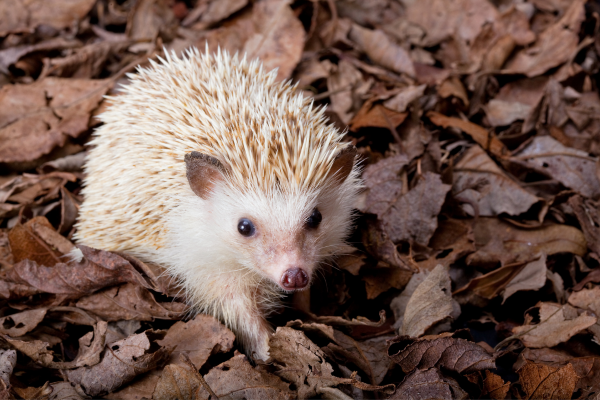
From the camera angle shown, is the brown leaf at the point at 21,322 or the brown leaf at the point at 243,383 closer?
the brown leaf at the point at 243,383

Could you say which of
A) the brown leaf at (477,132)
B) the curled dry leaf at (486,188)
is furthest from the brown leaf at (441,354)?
the brown leaf at (477,132)

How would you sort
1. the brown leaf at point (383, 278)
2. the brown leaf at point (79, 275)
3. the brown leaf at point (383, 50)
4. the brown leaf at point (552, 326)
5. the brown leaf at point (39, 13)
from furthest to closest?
the brown leaf at point (39, 13), the brown leaf at point (383, 50), the brown leaf at point (383, 278), the brown leaf at point (79, 275), the brown leaf at point (552, 326)

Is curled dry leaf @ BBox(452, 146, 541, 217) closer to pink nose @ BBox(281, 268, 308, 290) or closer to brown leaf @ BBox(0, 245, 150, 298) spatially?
pink nose @ BBox(281, 268, 308, 290)

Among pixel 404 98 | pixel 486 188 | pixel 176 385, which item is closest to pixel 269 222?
pixel 176 385

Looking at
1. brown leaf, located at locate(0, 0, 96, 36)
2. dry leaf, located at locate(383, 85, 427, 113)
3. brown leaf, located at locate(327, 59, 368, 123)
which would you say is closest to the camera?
dry leaf, located at locate(383, 85, 427, 113)

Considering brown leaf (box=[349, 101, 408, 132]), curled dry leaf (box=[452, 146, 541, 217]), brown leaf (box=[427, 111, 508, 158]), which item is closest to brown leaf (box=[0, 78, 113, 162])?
brown leaf (box=[349, 101, 408, 132])

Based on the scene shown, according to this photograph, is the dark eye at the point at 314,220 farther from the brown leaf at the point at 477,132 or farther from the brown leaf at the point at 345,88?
the brown leaf at the point at 477,132
